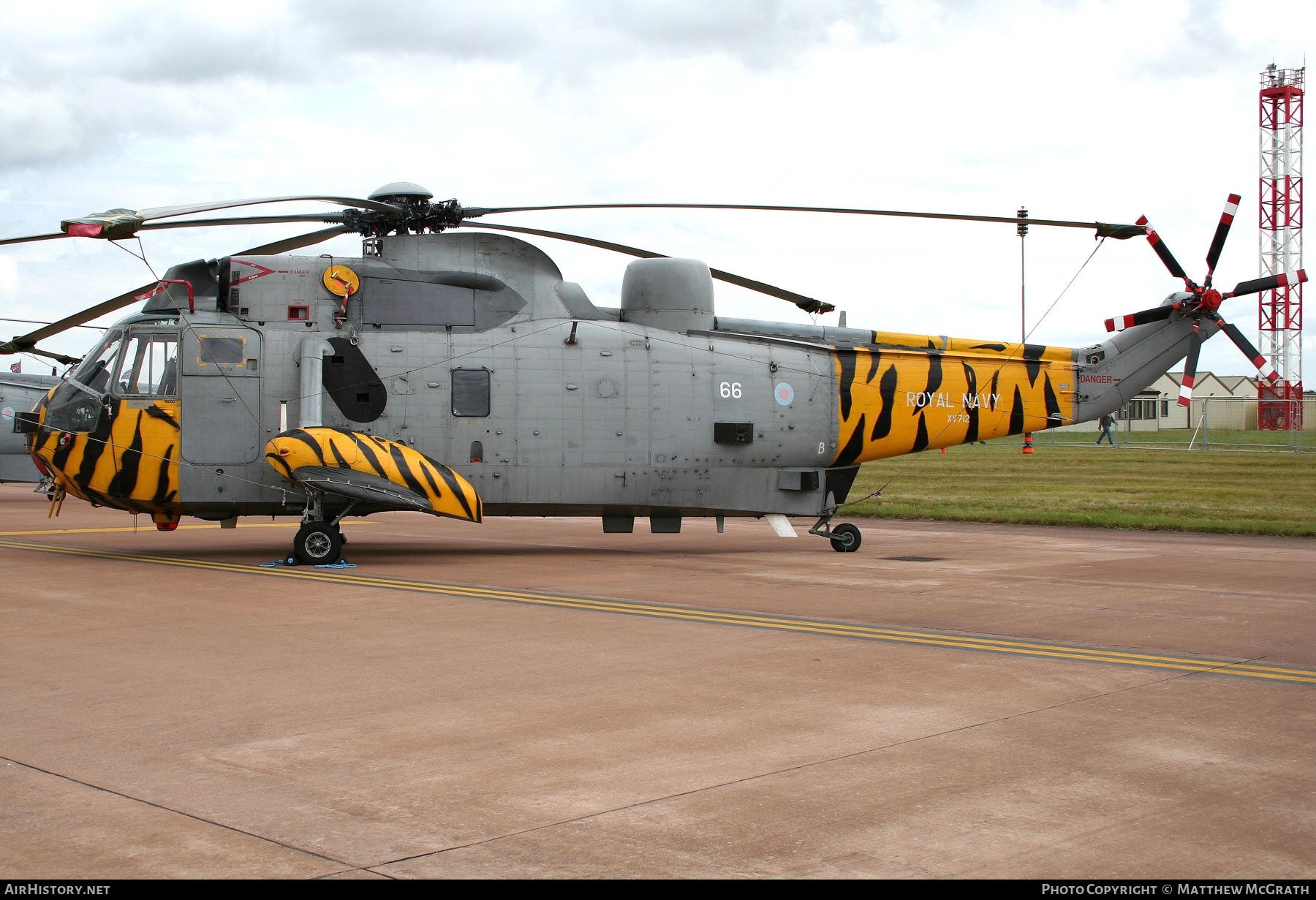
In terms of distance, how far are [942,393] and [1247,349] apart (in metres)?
4.40

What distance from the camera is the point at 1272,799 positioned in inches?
185

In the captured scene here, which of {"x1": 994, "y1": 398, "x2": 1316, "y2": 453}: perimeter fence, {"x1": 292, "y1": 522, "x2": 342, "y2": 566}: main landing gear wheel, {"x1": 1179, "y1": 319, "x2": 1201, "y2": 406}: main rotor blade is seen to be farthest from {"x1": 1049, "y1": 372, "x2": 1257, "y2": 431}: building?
{"x1": 292, "y1": 522, "x2": 342, "y2": 566}: main landing gear wheel

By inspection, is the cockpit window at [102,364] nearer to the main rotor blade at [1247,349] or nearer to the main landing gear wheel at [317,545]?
the main landing gear wheel at [317,545]

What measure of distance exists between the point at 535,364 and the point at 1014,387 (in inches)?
299

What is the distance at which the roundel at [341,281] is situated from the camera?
48.3ft

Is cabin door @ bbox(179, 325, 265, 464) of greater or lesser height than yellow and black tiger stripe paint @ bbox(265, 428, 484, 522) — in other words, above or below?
above

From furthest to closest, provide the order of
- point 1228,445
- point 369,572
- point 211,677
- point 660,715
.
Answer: point 1228,445 < point 369,572 < point 211,677 < point 660,715

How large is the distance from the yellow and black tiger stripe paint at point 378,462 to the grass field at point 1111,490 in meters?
11.9

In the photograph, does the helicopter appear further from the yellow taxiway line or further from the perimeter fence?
the perimeter fence

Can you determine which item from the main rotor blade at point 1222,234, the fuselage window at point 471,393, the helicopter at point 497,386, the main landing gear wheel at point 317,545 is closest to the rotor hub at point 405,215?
the helicopter at point 497,386

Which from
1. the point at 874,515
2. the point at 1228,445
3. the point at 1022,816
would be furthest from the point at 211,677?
the point at 1228,445

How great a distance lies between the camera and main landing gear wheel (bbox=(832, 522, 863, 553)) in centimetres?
1652

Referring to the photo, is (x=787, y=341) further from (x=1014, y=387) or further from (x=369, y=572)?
(x=369, y=572)

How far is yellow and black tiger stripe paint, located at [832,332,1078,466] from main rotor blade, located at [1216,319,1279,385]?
7.37 ft
